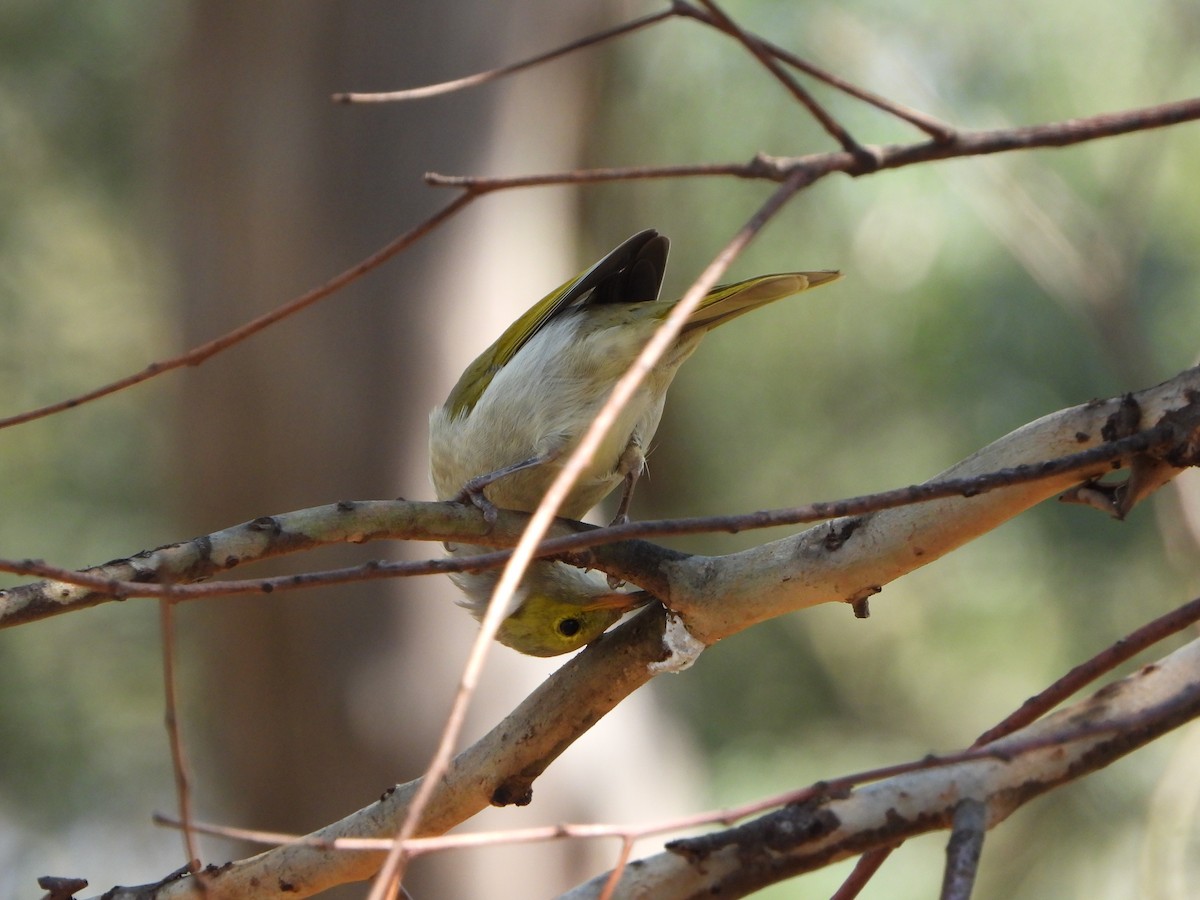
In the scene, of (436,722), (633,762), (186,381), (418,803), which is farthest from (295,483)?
(418,803)

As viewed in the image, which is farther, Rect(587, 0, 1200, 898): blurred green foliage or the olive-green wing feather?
Rect(587, 0, 1200, 898): blurred green foliage

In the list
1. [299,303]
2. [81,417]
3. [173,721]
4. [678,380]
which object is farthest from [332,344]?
[173,721]

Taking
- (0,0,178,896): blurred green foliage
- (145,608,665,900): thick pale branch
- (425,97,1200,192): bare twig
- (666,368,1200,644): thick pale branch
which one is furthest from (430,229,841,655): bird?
(0,0,178,896): blurred green foliage

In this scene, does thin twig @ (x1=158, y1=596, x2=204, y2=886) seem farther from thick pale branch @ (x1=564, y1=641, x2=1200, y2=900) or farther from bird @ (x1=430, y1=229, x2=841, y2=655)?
bird @ (x1=430, y1=229, x2=841, y2=655)

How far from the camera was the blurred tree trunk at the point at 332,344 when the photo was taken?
3939 millimetres

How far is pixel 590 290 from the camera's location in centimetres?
214

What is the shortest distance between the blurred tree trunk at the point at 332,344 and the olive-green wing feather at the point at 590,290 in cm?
173

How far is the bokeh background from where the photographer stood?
13.0 feet

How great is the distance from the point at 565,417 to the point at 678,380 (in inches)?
148

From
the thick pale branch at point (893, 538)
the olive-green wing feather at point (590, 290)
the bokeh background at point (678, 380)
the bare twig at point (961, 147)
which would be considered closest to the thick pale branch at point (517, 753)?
the thick pale branch at point (893, 538)

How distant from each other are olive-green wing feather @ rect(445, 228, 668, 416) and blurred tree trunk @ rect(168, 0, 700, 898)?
173cm

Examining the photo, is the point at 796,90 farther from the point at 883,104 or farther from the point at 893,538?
the point at 893,538

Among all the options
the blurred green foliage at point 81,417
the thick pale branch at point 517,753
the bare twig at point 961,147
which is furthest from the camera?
the blurred green foliage at point 81,417

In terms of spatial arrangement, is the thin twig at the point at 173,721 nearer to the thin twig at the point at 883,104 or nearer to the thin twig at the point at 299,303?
the thin twig at the point at 299,303
